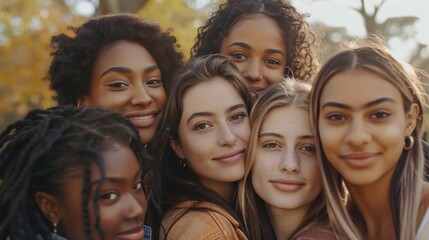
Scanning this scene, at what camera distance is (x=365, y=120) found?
9.25ft

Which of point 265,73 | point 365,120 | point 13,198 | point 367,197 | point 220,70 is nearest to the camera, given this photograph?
point 13,198

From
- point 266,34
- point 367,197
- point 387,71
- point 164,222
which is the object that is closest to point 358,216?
point 367,197

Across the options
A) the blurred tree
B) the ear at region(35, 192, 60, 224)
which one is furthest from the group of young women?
the blurred tree

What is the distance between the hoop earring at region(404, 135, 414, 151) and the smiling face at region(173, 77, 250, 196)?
0.87 metres

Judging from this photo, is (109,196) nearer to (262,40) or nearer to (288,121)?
(288,121)

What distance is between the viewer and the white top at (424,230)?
9.16 ft

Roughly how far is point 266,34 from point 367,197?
1.41 metres

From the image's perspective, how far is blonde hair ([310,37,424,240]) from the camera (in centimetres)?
287

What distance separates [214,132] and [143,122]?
1.62ft

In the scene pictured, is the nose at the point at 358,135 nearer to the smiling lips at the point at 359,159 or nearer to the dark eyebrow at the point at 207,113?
the smiling lips at the point at 359,159

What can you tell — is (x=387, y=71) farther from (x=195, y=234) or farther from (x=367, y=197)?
(x=195, y=234)

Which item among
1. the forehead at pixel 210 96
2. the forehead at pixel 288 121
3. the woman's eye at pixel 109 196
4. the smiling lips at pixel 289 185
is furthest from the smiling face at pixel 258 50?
the woman's eye at pixel 109 196

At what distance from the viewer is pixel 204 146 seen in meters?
3.28

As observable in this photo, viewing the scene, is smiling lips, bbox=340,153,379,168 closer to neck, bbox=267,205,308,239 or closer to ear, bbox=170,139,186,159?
neck, bbox=267,205,308,239
